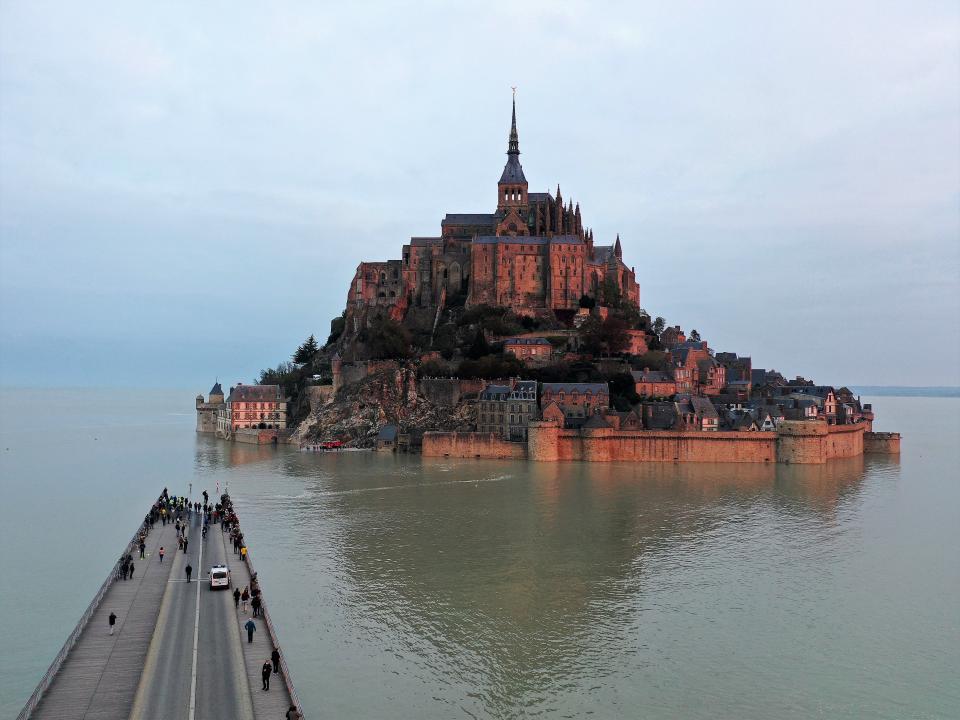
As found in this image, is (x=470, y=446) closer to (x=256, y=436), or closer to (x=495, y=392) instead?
(x=495, y=392)

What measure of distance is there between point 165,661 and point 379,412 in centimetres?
5182

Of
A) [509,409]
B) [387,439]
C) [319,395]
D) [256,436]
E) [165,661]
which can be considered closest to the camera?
[165,661]

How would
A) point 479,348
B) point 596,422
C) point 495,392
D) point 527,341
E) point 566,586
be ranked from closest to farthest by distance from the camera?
1. point 566,586
2. point 596,422
3. point 495,392
4. point 527,341
5. point 479,348

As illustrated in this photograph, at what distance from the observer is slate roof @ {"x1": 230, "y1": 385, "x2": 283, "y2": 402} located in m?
81.1

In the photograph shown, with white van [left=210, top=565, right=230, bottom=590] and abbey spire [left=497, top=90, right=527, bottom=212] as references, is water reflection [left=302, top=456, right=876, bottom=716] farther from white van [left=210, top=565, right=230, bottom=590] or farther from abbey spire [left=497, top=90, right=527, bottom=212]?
abbey spire [left=497, top=90, right=527, bottom=212]

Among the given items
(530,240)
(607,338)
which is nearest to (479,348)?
(607,338)

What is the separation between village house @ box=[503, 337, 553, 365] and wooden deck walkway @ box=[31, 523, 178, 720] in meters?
48.9

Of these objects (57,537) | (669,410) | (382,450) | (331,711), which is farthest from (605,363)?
(331,711)

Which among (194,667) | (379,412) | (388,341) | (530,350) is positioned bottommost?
(194,667)

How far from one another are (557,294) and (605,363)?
1309cm

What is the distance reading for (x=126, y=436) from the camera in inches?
3642

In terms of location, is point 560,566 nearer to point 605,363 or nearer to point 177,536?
point 177,536

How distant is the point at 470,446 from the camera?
205ft

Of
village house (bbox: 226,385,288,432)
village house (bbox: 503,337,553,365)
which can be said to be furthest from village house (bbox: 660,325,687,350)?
village house (bbox: 226,385,288,432)
